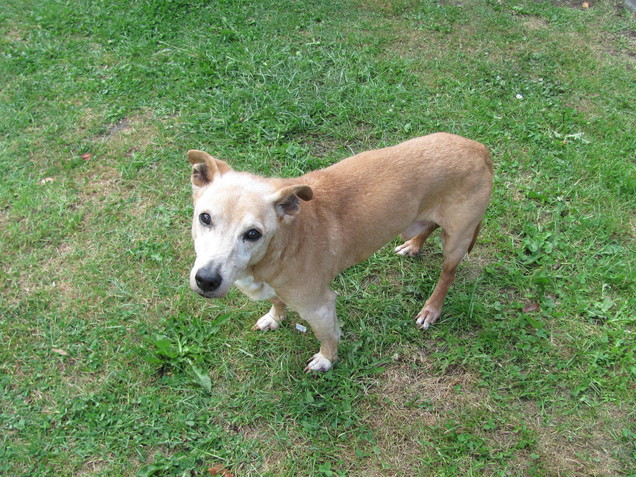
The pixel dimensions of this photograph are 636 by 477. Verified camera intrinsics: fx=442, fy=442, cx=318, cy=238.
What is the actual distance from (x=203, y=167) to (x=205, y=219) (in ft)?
1.61

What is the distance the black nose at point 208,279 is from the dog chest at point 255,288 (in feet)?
1.76

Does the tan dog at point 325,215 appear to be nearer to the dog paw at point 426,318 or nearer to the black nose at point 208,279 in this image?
the black nose at point 208,279

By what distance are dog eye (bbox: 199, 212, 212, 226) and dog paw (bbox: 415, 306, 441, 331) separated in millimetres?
2586

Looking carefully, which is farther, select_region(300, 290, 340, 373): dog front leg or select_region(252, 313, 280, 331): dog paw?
select_region(252, 313, 280, 331): dog paw

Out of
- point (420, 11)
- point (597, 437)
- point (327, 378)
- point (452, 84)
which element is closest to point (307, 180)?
point (327, 378)

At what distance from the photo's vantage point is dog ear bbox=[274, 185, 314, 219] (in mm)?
3227

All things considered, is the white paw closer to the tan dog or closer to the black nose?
the tan dog

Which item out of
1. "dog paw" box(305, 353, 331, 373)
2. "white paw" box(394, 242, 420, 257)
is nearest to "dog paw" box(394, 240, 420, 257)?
"white paw" box(394, 242, 420, 257)

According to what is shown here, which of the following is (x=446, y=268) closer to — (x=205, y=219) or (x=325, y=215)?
(x=325, y=215)

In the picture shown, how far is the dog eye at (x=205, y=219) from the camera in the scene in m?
3.12

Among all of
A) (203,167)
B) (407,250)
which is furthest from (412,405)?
(203,167)

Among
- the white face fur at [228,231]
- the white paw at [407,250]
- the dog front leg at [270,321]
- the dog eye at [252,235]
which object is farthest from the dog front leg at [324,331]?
the white paw at [407,250]

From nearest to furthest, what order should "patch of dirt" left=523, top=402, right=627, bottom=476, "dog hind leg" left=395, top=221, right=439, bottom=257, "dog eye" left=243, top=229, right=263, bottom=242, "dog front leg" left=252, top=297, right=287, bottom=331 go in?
"dog eye" left=243, top=229, right=263, bottom=242, "patch of dirt" left=523, top=402, right=627, bottom=476, "dog front leg" left=252, top=297, right=287, bottom=331, "dog hind leg" left=395, top=221, right=439, bottom=257

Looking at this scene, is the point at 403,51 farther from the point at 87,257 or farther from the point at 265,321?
the point at 87,257
